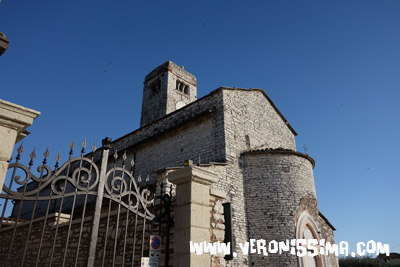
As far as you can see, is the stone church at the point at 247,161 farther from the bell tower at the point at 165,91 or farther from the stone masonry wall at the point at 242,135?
the bell tower at the point at 165,91

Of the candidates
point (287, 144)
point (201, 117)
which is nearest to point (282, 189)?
point (201, 117)

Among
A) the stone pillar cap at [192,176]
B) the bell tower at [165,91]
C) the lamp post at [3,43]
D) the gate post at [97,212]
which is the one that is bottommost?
the gate post at [97,212]

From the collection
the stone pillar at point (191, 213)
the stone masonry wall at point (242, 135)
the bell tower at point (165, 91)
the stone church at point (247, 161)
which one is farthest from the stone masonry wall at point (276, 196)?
the bell tower at point (165, 91)

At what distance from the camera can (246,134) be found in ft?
40.7

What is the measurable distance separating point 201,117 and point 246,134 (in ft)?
6.95

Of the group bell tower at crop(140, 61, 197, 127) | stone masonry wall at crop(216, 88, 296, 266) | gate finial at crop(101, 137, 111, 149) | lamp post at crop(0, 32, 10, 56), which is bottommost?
gate finial at crop(101, 137, 111, 149)

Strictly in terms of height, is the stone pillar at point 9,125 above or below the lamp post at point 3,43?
below

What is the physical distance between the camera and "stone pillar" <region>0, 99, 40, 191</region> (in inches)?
107

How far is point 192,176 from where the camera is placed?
4.31 meters

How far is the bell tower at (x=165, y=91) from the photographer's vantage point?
878 inches

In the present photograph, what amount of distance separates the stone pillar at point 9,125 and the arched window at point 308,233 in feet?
30.3

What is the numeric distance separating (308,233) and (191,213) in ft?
25.6

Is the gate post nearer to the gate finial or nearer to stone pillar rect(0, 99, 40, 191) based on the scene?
the gate finial

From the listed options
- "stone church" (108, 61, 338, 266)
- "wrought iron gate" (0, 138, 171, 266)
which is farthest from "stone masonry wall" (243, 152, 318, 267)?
"wrought iron gate" (0, 138, 171, 266)
